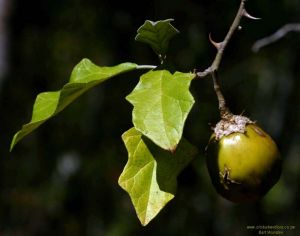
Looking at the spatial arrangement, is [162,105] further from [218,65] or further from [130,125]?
[130,125]

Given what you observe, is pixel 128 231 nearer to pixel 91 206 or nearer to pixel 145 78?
pixel 91 206

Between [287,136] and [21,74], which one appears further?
[21,74]

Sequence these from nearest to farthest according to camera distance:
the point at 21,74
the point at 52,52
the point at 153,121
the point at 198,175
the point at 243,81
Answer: the point at 153,121, the point at 198,175, the point at 243,81, the point at 21,74, the point at 52,52

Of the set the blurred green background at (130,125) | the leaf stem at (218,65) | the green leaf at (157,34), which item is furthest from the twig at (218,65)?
the blurred green background at (130,125)

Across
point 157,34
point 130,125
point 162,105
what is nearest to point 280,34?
point 157,34

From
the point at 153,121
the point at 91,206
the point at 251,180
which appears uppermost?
the point at 153,121

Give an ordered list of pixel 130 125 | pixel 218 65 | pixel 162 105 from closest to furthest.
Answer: pixel 162 105 → pixel 218 65 → pixel 130 125

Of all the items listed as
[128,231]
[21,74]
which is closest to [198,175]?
[128,231]
